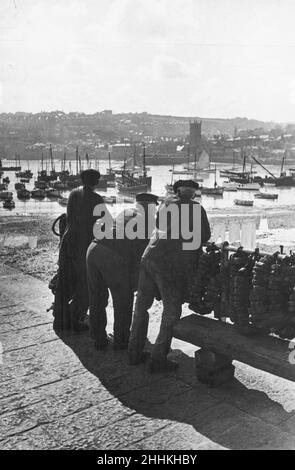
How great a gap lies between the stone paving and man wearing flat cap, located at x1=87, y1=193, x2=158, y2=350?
0.38 metres

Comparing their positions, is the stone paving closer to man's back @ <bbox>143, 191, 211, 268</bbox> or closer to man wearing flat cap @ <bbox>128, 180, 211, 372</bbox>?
man wearing flat cap @ <bbox>128, 180, 211, 372</bbox>

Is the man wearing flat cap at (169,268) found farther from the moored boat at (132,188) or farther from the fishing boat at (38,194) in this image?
the moored boat at (132,188)

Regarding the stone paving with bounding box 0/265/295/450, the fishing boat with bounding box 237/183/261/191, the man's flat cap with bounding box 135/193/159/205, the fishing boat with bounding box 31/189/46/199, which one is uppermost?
the man's flat cap with bounding box 135/193/159/205

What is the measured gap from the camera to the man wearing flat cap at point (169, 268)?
16.1 ft

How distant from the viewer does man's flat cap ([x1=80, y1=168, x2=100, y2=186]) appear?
606 cm

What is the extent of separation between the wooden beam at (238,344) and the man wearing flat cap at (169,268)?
0.55 ft

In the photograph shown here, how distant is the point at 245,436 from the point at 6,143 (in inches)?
7390

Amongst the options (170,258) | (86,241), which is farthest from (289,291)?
(86,241)

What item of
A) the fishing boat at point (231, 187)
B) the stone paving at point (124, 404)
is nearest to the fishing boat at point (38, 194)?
the fishing boat at point (231, 187)

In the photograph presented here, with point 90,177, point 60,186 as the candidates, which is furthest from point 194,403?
point 60,186

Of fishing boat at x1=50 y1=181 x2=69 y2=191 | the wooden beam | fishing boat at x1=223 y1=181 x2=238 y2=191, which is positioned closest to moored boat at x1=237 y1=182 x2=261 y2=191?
fishing boat at x1=223 y1=181 x2=238 y2=191

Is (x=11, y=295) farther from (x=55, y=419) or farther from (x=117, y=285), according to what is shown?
(x=55, y=419)

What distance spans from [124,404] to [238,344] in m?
1.10
